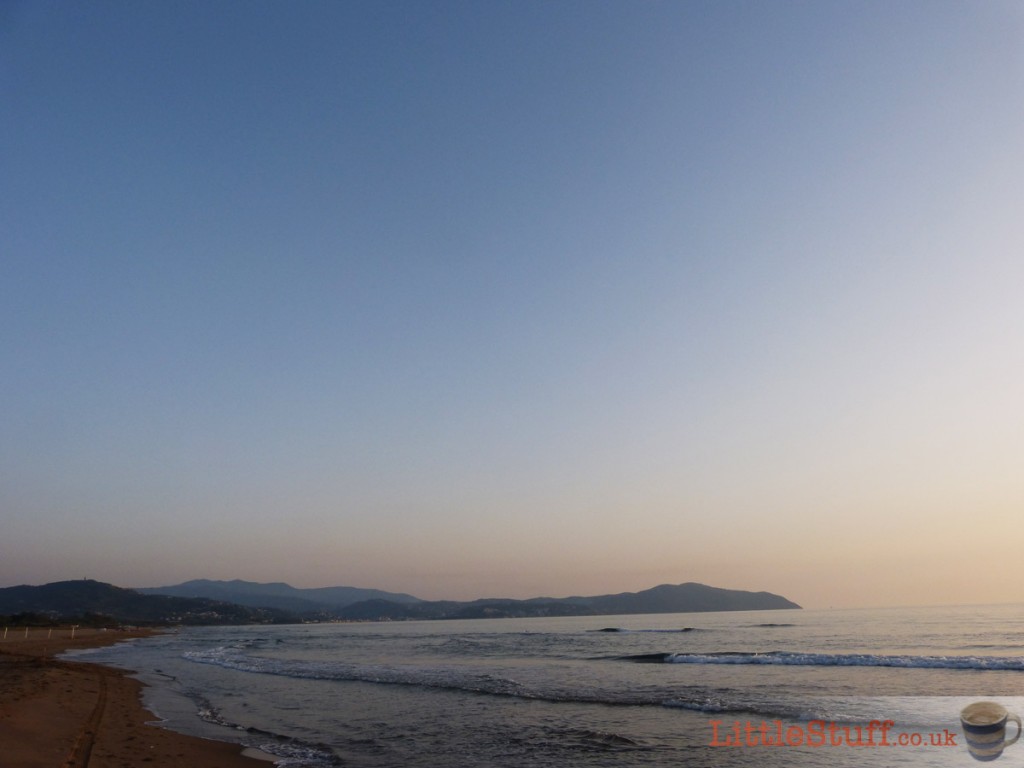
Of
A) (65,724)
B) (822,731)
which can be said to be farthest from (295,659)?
(822,731)

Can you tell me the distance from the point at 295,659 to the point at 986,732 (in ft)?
143

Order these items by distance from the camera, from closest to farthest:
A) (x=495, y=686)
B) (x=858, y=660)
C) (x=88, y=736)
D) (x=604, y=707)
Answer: (x=88, y=736)
(x=604, y=707)
(x=495, y=686)
(x=858, y=660)

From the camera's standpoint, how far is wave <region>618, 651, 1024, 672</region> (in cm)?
3150

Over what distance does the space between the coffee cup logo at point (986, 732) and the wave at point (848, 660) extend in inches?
912

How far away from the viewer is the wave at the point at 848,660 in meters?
31.5

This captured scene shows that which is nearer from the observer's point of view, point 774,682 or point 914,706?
point 914,706

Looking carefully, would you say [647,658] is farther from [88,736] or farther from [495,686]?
[88,736]

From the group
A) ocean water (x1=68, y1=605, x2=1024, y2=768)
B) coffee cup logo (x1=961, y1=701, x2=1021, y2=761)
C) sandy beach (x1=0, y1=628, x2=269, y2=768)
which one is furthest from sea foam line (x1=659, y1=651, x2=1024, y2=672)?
sandy beach (x1=0, y1=628, x2=269, y2=768)

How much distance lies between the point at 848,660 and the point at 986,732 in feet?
87.7

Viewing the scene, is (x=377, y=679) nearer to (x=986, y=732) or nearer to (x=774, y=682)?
(x=774, y=682)

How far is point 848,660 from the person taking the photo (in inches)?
1380

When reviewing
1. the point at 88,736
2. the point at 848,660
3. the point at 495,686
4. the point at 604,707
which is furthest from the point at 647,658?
the point at 88,736

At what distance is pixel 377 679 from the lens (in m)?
30.7

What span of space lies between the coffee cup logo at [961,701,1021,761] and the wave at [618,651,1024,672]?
76.0 feet
